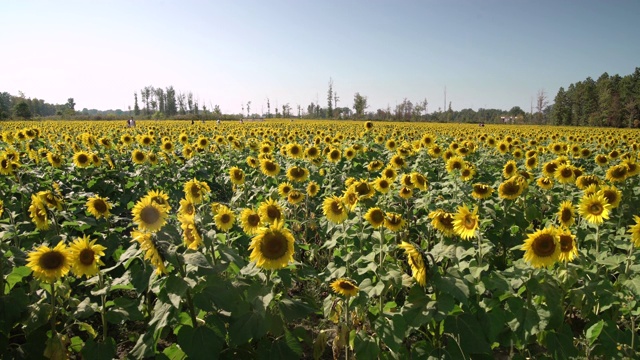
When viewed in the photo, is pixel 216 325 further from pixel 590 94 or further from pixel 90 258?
pixel 590 94

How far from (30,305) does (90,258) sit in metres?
0.58

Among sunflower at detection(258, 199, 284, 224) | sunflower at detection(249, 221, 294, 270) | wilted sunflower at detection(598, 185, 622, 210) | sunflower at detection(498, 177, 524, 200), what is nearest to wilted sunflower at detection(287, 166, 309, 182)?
sunflower at detection(258, 199, 284, 224)

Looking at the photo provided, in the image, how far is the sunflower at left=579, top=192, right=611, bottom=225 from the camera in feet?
12.2

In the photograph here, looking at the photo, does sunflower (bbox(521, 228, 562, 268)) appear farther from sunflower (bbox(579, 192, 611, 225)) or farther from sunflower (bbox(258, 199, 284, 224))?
sunflower (bbox(258, 199, 284, 224))

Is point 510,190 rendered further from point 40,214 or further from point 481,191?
point 40,214

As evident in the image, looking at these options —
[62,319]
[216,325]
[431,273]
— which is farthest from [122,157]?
[431,273]

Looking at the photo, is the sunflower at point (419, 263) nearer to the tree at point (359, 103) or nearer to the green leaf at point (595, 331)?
the green leaf at point (595, 331)

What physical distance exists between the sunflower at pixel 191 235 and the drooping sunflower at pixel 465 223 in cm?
182

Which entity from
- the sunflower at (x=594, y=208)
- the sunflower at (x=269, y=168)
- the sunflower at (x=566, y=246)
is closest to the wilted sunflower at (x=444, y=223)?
the sunflower at (x=566, y=246)

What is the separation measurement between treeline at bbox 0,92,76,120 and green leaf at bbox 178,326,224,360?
2455 inches

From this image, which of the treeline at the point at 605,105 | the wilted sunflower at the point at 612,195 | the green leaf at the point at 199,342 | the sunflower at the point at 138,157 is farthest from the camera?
the treeline at the point at 605,105

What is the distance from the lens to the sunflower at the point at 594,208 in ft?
12.2

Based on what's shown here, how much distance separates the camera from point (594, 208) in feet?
12.4

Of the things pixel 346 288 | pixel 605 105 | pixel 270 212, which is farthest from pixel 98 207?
pixel 605 105
